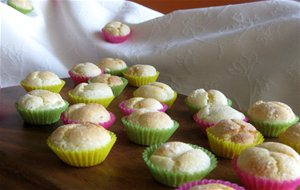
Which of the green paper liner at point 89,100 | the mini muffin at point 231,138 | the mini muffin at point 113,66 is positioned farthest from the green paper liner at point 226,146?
the mini muffin at point 113,66

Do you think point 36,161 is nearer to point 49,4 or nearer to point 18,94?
point 18,94

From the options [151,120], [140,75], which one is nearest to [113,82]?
[140,75]

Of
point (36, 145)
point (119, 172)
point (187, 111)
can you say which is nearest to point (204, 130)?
point (187, 111)

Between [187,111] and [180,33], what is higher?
[180,33]

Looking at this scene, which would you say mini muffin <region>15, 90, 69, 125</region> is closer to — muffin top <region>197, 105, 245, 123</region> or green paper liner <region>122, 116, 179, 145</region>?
green paper liner <region>122, 116, 179, 145</region>

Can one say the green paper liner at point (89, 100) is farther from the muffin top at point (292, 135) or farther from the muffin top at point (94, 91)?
the muffin top at point (292, 135)

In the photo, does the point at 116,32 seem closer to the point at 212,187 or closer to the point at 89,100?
the point at 89,100
